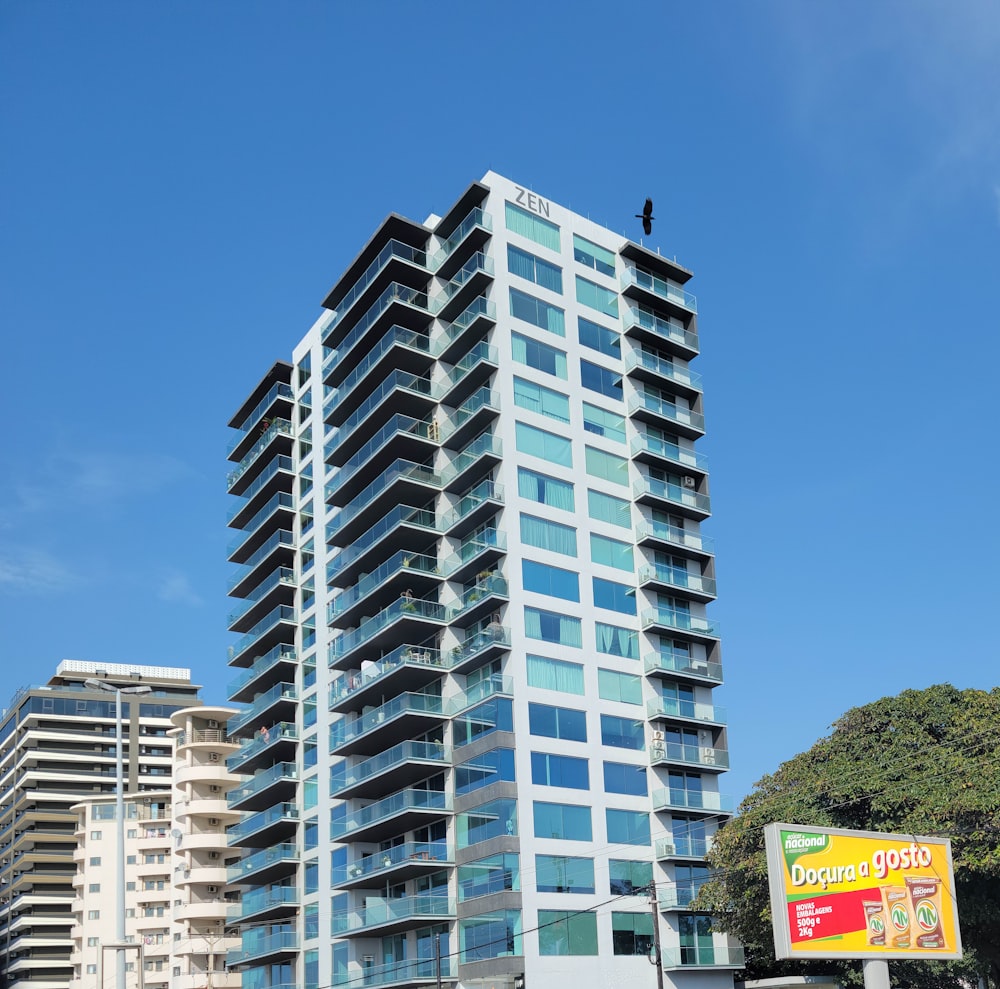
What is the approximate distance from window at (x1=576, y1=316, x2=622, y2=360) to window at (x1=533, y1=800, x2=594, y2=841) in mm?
26920

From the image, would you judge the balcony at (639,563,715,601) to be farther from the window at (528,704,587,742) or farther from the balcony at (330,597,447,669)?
the balcony at (330,597,447,669)

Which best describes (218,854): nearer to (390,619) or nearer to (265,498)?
(265,498)

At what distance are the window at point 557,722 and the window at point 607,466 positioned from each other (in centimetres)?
1414

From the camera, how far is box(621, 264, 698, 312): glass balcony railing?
8325cm

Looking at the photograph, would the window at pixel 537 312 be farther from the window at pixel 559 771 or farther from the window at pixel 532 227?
the window at pixel 559 771

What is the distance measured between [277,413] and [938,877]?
61254 mm

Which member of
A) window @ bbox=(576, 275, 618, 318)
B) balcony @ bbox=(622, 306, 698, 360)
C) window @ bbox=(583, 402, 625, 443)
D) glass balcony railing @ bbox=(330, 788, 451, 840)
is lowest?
glass balcony railing @ bbox=(330, 788, 451, 840)

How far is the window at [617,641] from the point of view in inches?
2916

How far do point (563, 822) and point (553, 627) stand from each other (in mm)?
10106

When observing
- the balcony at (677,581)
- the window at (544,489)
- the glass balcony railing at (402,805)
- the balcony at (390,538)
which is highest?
the window at (544,489)

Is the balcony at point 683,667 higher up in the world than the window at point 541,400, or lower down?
lower down

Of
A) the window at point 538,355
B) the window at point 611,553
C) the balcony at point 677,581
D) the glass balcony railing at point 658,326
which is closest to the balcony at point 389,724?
the window at point 611,553

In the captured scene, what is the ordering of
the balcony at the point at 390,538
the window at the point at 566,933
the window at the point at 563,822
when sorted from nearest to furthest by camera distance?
the window at the point at 566,933 → the window at the point at 563,822 → the balcony at the point at 390,538

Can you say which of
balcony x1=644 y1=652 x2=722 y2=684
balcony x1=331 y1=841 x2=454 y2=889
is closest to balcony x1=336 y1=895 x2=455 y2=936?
balcony x1=331 y1=841 x2=454 y2=889
